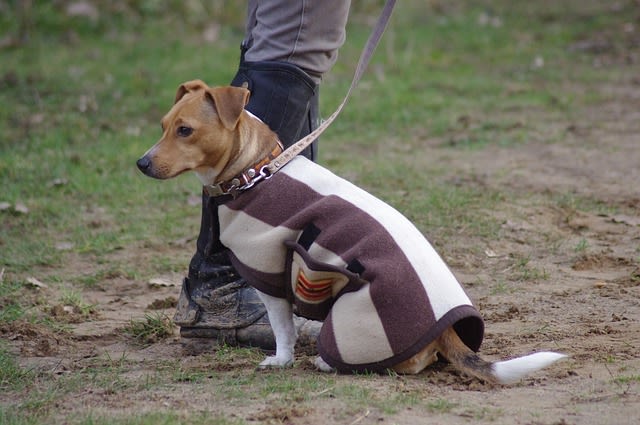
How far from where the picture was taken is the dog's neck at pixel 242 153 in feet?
11.9

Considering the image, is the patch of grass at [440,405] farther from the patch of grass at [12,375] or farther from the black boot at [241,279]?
the patch of grass at [12,375]

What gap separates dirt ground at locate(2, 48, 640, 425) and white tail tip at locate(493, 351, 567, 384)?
0.05m

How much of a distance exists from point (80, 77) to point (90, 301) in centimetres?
479

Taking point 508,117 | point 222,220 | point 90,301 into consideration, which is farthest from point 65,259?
point 508,117

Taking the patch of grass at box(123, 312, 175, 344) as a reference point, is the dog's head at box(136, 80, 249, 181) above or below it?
above

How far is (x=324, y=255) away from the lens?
3.40m

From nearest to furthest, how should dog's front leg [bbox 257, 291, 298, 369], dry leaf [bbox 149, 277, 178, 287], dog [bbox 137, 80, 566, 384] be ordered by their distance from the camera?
dog [bbox 137, 80, 566, 384], dog's front leg [bbox 257, 291, 298, 369], dry leaf [bbox 149, 277, 178, 287]

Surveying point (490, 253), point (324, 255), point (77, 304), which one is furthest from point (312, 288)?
point (490, 253)

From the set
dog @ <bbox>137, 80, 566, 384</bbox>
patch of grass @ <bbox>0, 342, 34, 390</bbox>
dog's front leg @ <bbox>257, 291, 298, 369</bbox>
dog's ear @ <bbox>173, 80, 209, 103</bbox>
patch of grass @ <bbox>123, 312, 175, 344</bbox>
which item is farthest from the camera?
patch of grass @ <bbox>123, 312, 175, 344</bbox>

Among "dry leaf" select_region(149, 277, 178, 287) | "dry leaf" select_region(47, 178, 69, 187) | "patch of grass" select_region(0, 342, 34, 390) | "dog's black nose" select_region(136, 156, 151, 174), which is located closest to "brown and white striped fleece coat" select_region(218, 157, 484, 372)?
"dog's black nose" select_region(136, 156, 151, 174)

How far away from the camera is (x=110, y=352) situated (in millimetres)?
3963

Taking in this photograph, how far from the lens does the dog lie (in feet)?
10.8

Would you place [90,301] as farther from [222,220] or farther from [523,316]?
[523,316]

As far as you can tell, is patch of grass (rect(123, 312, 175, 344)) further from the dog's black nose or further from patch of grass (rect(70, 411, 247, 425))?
patch of grass (rect(70, 411, 247, 425))
